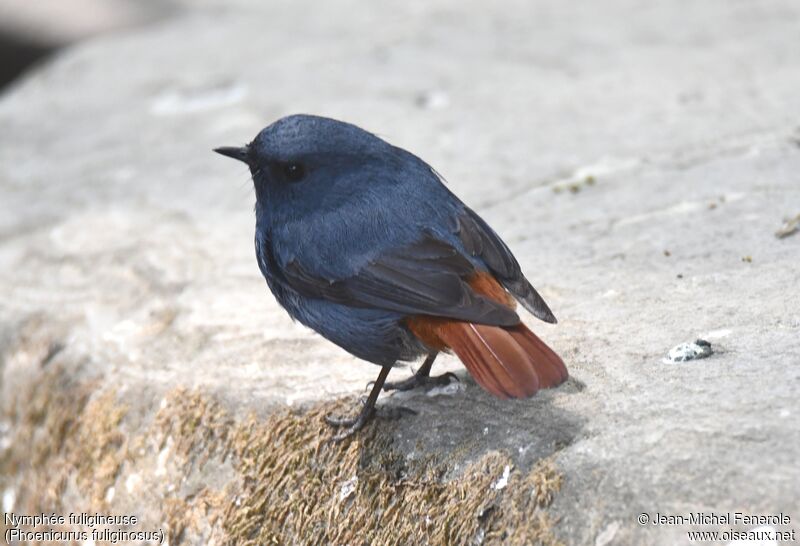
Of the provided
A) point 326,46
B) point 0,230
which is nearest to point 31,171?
point 0,230

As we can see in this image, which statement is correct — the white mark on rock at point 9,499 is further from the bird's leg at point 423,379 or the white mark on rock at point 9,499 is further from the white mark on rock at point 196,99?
the white mark on rock at point 196,99

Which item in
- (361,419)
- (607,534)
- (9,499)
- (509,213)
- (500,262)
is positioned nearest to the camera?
(607,534)

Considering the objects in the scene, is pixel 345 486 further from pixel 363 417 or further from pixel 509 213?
pixel 509 213

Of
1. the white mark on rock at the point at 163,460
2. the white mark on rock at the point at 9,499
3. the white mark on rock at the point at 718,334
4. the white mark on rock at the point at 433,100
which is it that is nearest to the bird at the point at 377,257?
the white mark on rock at the point at 718,334

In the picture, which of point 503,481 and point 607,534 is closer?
point 607,534

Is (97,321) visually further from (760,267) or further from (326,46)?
(326,46)

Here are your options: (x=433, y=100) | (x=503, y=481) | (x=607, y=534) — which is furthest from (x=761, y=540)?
(x=433, y=100)

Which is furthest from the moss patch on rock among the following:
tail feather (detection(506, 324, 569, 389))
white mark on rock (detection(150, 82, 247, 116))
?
white mark on rock (detection(150, 82, 247, 116))
